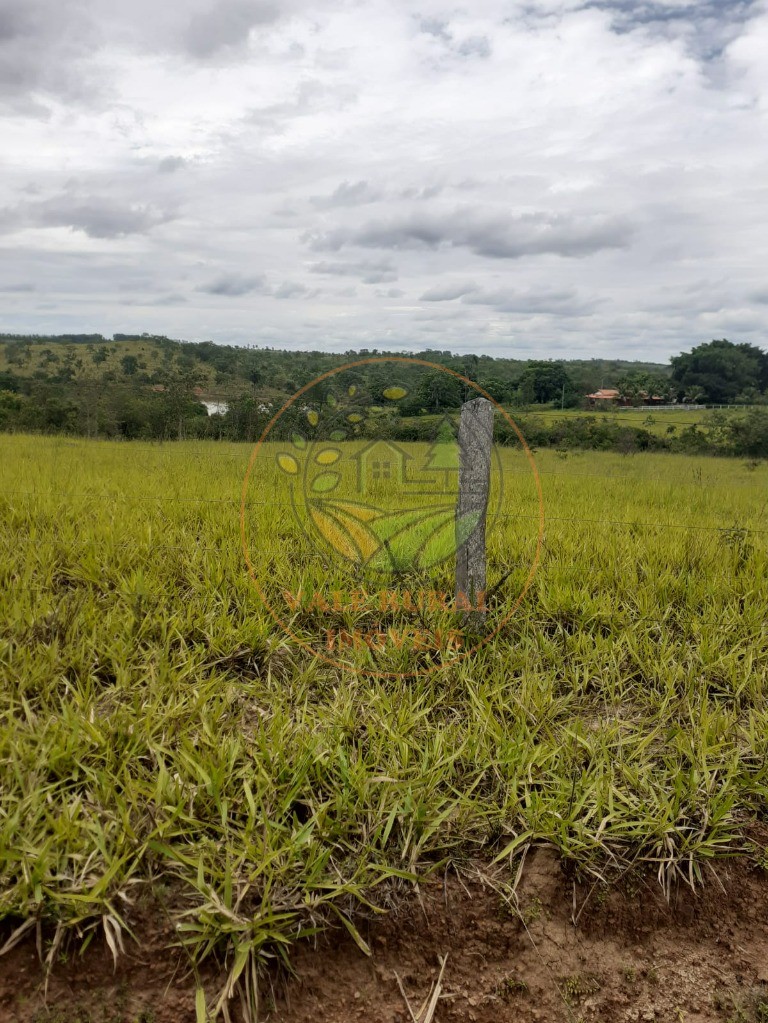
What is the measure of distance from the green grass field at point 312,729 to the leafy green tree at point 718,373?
95.4 ft

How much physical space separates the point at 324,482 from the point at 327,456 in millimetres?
645

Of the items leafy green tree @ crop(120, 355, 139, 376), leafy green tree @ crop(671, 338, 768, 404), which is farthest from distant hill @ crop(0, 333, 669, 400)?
leafy green tree @ crop(671, 338, 768, 404)

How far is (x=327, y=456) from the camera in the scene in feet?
11.1

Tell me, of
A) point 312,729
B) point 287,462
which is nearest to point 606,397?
point 287,462

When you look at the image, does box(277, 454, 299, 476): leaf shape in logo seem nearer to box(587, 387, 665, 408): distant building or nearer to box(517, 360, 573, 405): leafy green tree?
box(517, 360, 573, 405): leafy green tree

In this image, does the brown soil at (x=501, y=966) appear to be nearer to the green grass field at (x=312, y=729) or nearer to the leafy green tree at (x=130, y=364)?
the green grass field at (x=312, y=729)

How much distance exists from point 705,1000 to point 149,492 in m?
4.72

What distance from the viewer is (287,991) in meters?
1.96

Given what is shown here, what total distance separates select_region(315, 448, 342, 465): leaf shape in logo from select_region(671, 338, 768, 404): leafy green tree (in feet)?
98.0

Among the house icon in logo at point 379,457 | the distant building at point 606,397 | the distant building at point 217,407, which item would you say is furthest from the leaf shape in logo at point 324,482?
the distant building at point 606,397

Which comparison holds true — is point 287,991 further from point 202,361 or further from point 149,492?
point 202,361

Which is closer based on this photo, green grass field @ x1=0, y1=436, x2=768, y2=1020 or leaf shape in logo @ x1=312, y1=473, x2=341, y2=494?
green grass field @ x1=0, y1=436, x2=768, y2=1020

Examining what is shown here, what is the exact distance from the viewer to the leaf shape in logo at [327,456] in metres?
3.32

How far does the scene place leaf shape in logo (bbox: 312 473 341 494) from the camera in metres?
3.84
